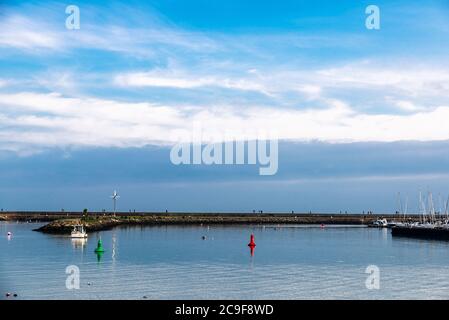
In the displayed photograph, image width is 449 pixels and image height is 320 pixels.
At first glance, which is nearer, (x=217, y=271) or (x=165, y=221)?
(x=217, y=271)

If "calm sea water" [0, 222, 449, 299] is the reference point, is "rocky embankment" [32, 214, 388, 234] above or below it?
above

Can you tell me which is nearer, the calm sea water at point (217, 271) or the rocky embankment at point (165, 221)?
the calm sea water at point (217, 271)

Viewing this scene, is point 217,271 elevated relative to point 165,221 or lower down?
lower down

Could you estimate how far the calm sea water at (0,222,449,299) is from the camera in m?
44.3

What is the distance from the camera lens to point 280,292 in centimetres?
4459

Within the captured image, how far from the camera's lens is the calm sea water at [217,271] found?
4431 centimetres

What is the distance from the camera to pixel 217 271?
57156 mm

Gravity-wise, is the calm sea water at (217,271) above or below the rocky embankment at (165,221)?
below

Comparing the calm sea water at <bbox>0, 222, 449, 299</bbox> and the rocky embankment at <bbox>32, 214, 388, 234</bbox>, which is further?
the rocky embankment at <bbox>32, 214, 388, 234</bbox>
